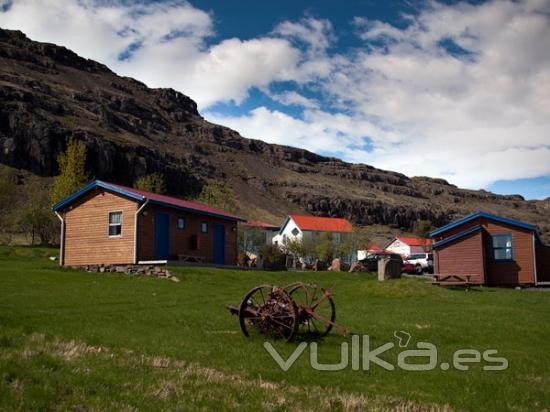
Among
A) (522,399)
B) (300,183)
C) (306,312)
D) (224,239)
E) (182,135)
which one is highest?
(182,135)

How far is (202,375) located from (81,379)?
1.80 meters

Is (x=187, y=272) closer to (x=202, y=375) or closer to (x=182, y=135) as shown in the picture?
(x=202, y=375)

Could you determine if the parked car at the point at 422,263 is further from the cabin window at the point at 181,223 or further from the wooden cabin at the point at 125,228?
the cabin window at the point at 181,223

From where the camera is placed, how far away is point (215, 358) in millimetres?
10188

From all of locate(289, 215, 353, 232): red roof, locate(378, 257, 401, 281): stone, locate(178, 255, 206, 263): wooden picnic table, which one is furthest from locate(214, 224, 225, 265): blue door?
locate(289, 215, 353, 232): red roof

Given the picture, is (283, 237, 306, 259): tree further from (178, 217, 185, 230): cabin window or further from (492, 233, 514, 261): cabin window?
(492, 233, 514, 261): cabin window

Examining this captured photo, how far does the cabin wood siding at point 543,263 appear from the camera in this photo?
32938 mm

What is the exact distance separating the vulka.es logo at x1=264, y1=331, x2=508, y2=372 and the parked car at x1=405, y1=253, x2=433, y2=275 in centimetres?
4135

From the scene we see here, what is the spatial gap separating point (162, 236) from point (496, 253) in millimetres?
20217

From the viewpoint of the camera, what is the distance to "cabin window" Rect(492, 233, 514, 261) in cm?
3316

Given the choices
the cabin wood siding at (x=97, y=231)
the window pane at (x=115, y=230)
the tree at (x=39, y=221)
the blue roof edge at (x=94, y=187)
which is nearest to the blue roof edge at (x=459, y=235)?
the blue roof edge at (x=94, y=187)

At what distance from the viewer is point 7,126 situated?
401ft

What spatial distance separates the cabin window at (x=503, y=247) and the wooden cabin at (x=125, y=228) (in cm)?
1789

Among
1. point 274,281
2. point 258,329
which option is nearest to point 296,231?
point 274,281
